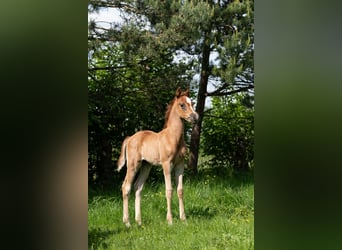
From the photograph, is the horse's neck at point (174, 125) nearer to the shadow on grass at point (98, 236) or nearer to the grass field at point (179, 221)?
the grass field at point (179, 221)

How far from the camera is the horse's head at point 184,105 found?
336 cm

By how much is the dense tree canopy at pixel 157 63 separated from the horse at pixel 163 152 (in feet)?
0.18

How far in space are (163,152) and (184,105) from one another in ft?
1.14

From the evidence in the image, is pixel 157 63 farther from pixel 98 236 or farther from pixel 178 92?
pixel 98 236

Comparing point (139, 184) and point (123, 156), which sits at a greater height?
A: point (123, 156)

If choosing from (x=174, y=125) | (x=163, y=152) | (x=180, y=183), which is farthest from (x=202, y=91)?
(x=180, y=183)

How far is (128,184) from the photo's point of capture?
133 inches

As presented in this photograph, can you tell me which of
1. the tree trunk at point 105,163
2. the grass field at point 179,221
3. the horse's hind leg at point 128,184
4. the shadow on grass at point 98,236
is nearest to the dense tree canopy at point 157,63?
the tree trunk at point 105,163

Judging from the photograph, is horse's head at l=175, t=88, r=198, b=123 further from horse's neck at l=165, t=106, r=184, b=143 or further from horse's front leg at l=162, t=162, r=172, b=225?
horse's front leg at l=162, t=162, r=172, b=225
